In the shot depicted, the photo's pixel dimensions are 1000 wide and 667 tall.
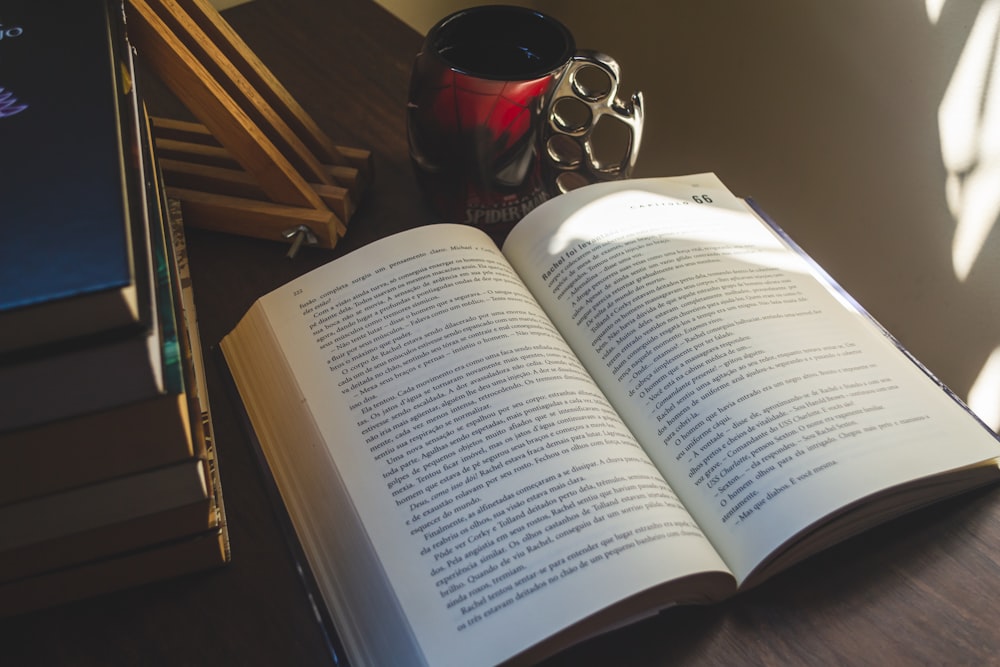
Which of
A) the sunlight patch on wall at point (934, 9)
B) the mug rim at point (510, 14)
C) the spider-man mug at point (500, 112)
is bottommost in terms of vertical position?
the spider-man mug at point (500, 112)

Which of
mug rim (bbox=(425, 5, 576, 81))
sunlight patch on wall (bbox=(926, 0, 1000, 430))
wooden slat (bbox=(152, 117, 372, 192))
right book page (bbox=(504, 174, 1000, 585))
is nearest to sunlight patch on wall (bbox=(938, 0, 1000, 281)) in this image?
sunlight patch on wall (bbox=(926, 0, 1000, 430))

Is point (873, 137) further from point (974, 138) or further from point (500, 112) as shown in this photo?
point (500, 112)

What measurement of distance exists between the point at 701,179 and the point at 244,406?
14.5 inches

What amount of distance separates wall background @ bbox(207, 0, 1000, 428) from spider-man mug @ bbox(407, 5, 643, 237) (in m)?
0.31

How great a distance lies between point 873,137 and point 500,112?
0.43 m

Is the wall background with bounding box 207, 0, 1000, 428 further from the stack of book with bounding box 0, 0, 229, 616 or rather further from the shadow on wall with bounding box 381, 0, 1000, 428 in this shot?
the stack of book with bounding box 0, 0, 229, 616

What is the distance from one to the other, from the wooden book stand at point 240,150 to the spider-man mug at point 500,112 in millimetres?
78

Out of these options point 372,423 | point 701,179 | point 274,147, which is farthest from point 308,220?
point 701,179

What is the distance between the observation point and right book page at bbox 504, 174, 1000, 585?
1.39 feet

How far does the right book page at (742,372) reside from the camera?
1.39ft

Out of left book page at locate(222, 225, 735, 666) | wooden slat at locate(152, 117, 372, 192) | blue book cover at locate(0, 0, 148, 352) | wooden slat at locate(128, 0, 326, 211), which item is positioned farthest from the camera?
wooden slat at locate(152, 117, 372, 192)

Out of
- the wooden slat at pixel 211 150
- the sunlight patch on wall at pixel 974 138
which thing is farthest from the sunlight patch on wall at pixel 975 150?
the wooden slat at pixel 211 150

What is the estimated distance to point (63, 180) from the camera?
1.02 feet

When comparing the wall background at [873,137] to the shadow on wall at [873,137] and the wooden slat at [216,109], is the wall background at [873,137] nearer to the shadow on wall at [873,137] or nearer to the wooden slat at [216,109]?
the shadow on wall at [873,137]
